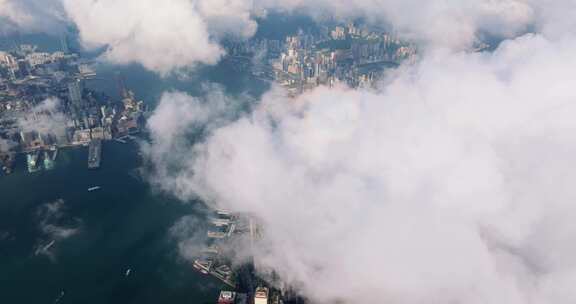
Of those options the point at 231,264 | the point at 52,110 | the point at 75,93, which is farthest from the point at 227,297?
the point at 75,93

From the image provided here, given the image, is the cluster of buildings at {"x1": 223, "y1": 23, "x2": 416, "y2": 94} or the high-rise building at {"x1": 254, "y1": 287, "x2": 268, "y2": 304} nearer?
the high-rise building at {"x1": 254, "y1": 287, "x2": 268, "y2": 304}

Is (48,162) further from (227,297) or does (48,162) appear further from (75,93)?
(227,297)

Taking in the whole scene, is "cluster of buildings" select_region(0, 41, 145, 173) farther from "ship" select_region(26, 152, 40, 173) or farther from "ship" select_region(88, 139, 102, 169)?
"ship" select_region(88, 139, 102, 169)

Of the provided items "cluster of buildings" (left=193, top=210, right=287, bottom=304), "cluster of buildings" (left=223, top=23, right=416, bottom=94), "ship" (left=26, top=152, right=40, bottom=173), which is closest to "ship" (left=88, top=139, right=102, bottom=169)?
"ship" (left=26, top=152, right=40, bottom=173)

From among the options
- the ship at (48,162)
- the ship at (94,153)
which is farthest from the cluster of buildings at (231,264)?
the ship at (48,162)

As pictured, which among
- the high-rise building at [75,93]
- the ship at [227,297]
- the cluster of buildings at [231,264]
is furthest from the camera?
the high-rise building at [75,93]

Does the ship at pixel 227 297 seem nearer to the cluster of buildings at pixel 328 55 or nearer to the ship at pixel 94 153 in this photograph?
the ship at pixel 94 153
